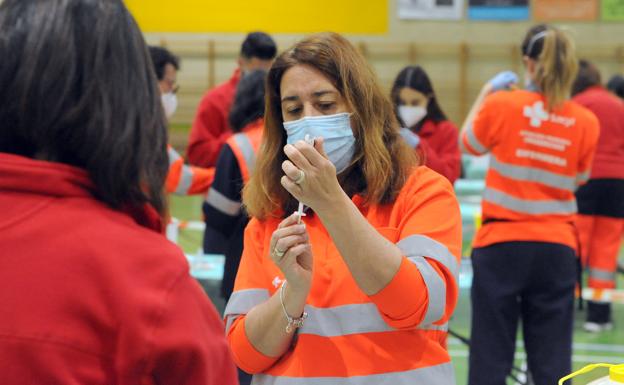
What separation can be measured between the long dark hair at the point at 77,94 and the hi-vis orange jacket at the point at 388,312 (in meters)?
0.80

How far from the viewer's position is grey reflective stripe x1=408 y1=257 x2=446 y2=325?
69.1 inches

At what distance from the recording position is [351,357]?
181 centimetres

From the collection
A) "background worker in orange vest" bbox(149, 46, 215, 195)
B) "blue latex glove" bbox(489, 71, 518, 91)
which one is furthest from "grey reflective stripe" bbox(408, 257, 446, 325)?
"blue latex glove" bbox(489, 71, 518, 91)

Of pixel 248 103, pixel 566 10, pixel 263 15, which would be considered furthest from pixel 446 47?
pixel 248 103

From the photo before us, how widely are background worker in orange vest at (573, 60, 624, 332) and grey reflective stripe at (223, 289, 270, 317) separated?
4435 mm

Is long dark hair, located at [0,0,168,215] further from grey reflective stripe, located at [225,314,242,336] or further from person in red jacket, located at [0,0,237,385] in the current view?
grey reflective stripe, located at [225,314,242,336]

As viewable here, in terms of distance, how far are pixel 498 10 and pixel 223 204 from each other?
974cm

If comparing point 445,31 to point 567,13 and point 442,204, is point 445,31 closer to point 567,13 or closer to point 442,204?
point 567,13

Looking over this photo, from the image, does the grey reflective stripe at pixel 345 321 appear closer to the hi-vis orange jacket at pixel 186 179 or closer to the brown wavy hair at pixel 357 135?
the brown wavy hair at pixel 357 135

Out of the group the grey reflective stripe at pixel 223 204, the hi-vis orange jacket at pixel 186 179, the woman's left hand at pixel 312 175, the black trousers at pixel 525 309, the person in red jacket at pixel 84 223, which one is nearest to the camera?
the person in red jacket at pixel 84 223

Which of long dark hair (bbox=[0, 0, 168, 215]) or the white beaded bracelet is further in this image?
the white beaded bracelet

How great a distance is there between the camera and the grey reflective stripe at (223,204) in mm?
3451

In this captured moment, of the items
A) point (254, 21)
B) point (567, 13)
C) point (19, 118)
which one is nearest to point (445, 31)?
point (567, 13)

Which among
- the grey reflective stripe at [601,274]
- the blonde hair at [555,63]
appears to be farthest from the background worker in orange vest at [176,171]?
the grey reflective stripe at [601,274]
